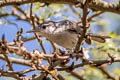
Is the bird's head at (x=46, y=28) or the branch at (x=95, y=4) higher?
the branch at (x=95, y=4)

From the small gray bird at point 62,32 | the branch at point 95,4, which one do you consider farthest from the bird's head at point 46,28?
the branch at point 95,4

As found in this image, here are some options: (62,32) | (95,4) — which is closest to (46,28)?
(62,32)

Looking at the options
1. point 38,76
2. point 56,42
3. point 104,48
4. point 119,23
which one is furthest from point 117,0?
point 119,23

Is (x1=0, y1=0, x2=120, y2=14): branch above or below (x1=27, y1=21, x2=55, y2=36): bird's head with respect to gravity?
above

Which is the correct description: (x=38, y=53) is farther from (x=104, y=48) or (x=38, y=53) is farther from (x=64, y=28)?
(x=104, y=48)

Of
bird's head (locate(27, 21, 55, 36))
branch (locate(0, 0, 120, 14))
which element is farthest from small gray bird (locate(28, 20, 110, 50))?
branch (locate(0, 0, 120, 14))

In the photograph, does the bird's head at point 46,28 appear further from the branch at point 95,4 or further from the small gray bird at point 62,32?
the branch at point 95,4

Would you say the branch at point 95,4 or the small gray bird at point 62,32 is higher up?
the branch at point 95,4

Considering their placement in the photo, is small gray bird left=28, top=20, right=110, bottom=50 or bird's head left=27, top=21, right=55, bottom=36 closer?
small gray bird left=28, top=20, right=110, bottom=50

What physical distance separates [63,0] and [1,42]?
6.47 feet

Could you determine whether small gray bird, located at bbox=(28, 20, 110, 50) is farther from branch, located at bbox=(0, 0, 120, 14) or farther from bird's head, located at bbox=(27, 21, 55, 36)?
branch, located at bbox=(0, 0, 120, 14)

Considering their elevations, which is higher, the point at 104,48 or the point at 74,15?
the point at 74,15

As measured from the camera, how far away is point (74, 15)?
5.48m

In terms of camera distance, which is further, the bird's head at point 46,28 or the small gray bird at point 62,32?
the bird's head at point 46,28
